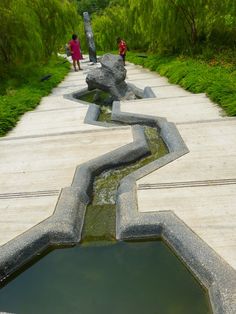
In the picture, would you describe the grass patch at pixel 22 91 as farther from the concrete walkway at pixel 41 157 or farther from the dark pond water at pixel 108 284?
the dark pond water at pixel 108 284

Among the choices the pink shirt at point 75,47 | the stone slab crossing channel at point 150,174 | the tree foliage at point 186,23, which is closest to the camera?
the stone slab crossing channel at point 150,174

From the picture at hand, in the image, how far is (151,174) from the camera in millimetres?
4504

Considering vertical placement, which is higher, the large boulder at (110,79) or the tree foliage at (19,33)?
the tree foliage at (19,33)

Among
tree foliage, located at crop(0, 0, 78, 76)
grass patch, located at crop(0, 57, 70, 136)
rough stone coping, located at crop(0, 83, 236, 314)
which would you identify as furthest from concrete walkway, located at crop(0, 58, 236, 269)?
tree foliage, located at crop(0, 0, 78, 76)

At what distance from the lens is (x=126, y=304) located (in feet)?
8.91

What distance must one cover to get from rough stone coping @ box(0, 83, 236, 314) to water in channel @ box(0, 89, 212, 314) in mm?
89

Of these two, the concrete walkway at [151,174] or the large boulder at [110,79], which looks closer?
the concrete walkway at [151,174]

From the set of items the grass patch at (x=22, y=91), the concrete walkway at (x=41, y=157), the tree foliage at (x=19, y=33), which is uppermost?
the tree foliage at (x=19, y=33)

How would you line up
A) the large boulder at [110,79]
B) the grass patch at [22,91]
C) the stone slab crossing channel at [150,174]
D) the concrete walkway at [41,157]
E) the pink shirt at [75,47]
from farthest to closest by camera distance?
the pink shirt at [75,47]
the large boulder at [110,79]
the grass patch at [22,91]
the concrete walkway at [41,157]
the stone slab crossing channel at [150,174]

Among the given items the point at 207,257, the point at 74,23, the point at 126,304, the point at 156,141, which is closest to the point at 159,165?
the point at 156,141

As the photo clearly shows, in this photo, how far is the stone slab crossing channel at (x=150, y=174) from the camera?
357cm

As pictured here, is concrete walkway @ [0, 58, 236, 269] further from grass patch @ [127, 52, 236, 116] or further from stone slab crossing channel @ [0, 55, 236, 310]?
grass patch @ [127, 52, 236, 116]

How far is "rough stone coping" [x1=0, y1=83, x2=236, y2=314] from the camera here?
8.89ft

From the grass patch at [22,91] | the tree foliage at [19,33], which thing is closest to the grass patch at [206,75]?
the grass patch at [22,91]
